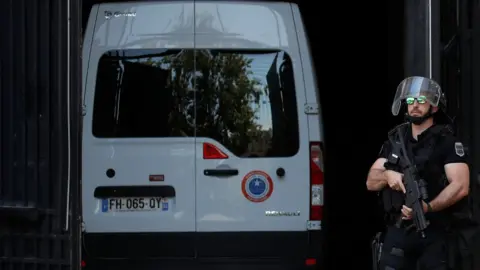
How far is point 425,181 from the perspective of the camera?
14.8 feet

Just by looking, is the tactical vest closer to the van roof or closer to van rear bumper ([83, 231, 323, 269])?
van rear bumper ([83, 231, 323, 269])

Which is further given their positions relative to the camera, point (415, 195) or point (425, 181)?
point (425, 181)

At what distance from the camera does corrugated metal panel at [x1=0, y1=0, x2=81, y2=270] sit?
4.77 meters

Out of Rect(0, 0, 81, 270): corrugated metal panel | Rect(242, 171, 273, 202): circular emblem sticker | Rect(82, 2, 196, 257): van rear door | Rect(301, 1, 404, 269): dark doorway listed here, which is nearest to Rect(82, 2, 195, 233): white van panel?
Rect(82, 2, 196, 257): van rear door

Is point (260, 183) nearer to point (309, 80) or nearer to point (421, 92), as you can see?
point (309, 80)

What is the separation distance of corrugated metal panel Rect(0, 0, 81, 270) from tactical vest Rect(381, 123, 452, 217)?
1.84 meters

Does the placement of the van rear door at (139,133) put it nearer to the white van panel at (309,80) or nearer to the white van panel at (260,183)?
the white van panel at (260,183)

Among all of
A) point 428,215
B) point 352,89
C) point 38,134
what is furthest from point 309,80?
point 352,89

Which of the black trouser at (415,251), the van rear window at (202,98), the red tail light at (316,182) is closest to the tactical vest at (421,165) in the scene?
the black trouser at (415,251)

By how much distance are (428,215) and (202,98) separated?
7.10ft

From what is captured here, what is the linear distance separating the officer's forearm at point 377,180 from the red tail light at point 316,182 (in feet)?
4.05

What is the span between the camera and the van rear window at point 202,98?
237 inches

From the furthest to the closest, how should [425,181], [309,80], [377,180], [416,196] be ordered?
[309,80], [377,180], [425,181], [416,196]

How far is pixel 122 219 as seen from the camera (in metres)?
6.02
